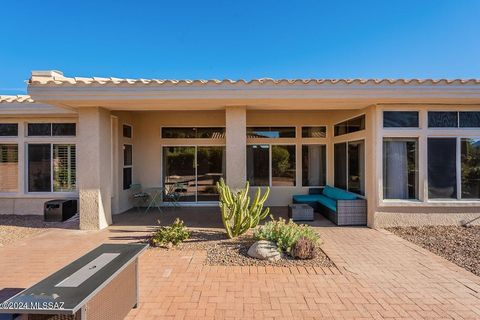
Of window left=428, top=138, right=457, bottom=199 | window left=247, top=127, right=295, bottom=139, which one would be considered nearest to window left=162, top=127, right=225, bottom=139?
window left=247, top=127, right=295, bottom=139

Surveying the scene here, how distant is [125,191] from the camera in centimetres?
994

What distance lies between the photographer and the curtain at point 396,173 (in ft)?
24.9

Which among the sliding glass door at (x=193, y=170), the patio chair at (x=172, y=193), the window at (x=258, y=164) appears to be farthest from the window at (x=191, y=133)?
the patio chair at (x=172, y=193)

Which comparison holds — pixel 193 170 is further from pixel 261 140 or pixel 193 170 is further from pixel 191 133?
pixel 261 140

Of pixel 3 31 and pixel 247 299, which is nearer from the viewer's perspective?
pixel 247 299

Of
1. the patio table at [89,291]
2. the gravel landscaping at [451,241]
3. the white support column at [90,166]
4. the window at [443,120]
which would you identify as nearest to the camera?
the patio table at [89,291]

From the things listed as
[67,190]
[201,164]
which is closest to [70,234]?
[67,190]

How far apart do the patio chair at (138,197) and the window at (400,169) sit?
7659mm

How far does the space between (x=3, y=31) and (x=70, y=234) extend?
11.8 metres

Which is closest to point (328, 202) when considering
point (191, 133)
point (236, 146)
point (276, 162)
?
point (276, 162)

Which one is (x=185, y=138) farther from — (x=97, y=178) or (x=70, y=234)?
(x=70, y=234)

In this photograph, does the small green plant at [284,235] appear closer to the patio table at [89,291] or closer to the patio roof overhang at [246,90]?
the patio table at [89,291]

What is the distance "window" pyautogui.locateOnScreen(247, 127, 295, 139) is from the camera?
10.7m

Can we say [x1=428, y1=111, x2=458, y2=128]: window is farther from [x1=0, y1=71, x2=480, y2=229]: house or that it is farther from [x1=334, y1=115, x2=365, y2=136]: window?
[x1=334, y1=115, x2=365, y2=136]: window
